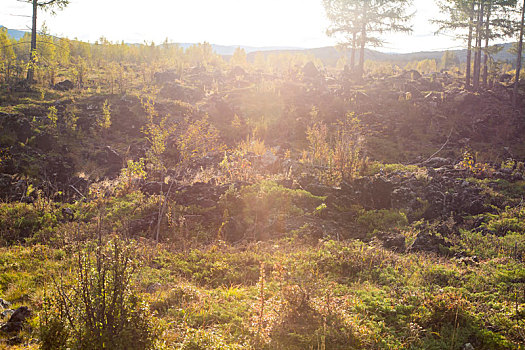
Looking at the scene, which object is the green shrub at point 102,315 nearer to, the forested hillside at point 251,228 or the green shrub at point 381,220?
the forested hillside at point 251,228

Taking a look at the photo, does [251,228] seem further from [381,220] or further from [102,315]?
[102,315]

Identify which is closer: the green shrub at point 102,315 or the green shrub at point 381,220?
the green shrub at point 102,315

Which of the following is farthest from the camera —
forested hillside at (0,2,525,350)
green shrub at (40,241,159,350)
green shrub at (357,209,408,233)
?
green shrub at (357,209,408,233)

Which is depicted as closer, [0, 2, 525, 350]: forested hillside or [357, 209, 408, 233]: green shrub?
[0, 2, 525, 350]: forested hillside

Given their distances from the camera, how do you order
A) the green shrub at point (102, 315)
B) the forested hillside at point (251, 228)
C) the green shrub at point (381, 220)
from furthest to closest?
1. the green shrub at point (381, 220)
2. the forested hillside at point (251, 228)
3. the green shrub at point (102, 315)

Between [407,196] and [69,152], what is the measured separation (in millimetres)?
12572

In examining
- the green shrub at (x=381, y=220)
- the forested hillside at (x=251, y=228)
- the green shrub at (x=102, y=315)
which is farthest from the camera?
the green shrub at (x=381, y=220)

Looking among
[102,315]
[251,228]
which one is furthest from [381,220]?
[102,315]

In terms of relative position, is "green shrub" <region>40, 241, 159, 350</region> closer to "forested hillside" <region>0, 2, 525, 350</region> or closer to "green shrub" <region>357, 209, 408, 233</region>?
"forested hillside" <region>0, 2, 525, 350</region>

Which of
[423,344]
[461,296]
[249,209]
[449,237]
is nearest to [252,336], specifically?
[423,344]

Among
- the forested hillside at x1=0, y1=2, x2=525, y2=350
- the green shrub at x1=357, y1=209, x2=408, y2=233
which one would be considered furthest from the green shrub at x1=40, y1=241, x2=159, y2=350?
the green shrub at x1=357, y1=209, x2=408, y2=233

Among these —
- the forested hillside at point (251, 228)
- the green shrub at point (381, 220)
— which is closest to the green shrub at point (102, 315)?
the forested hillside at point (251, 228)

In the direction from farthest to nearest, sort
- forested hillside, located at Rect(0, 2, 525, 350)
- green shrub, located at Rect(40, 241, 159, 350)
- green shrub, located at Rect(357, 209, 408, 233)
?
green shrub, located at Rect(357, 209, 408, 233), forested hillside, located at Rect(0, 2, 525, 350), green shrub, located at Rect(40, 241, 159, 350)

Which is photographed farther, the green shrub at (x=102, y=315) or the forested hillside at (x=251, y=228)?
the forested hillside at (x=251, y=228)
